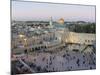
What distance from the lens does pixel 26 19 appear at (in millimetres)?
2426

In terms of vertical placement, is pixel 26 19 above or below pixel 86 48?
above

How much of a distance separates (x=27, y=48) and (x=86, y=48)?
32.5 inches

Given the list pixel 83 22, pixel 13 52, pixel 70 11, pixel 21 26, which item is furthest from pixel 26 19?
pixel 83 22

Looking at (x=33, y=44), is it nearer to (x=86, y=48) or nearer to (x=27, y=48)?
(x=27, y=48)

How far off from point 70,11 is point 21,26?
70cm

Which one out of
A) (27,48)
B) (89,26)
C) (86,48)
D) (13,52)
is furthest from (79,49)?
(13,52)

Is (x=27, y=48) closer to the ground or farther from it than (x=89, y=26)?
closer to the ground

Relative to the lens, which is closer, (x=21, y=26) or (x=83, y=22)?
(x=21, y=26)

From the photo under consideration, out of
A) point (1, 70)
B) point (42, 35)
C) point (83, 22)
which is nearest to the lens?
point (1, 70)

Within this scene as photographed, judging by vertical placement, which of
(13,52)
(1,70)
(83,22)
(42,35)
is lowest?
(1,70)

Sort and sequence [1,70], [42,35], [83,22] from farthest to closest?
[83,22] → [42,35] → [1,70]

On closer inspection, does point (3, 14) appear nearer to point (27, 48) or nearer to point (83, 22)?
point (27, 48)

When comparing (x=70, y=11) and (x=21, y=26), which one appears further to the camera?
(x=70, y=11)

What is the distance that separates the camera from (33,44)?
2.45m
